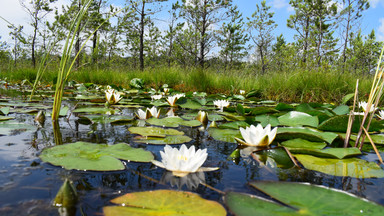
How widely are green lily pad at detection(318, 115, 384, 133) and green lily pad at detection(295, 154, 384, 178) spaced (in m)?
0.39

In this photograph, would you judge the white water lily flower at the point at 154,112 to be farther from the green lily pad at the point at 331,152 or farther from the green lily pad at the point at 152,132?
the green lily pad at the point at 331,152

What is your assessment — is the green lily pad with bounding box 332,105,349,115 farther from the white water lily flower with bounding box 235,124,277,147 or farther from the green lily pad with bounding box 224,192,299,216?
the green lily pad with bounding box 224,192,299,216

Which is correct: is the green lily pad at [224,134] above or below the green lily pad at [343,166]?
above

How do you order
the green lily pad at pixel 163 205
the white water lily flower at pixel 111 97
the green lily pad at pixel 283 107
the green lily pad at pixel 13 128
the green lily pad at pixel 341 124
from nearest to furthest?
the green lily pad at pixel 163 205 < the green lily pad at pixel 13 128 < the green lily pad at pixel 341 124 < the green lily pad at pixel 283 107 < the white water lily flower at pixel 111 97

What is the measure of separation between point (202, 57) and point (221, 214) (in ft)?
39.9

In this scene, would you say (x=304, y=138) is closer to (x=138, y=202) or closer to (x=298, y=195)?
(x=298, y=195)

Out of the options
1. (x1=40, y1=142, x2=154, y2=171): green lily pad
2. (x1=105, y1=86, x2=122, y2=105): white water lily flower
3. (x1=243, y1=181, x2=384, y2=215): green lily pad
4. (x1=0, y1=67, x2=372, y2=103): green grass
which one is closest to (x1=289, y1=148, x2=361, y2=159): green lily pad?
(x1=243, y1=181, x2=384, y2=215): green lily pad

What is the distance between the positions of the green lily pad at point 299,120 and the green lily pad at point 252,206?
997 millimetres

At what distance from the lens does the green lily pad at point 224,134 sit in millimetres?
1161

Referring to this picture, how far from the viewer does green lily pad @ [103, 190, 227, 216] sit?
1.55ft

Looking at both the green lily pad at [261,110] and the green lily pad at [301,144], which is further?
the green lily pad at [261,110]

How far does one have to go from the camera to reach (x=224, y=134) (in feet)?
4.05

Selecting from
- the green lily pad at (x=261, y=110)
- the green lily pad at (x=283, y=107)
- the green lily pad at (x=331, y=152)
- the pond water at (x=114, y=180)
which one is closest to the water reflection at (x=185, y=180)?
the pond water at (x=114, y=180)

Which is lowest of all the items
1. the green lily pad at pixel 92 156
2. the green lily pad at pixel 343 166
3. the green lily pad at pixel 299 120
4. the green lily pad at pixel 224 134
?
the green lily pad at pixel 343 166
